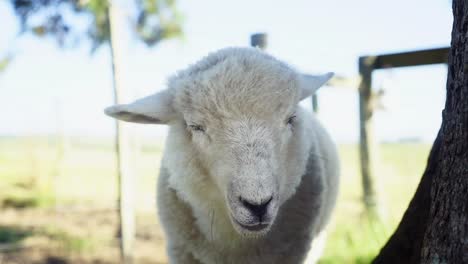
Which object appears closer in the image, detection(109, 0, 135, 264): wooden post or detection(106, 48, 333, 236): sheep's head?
detection(106, 48, 333, 236): sheep's head

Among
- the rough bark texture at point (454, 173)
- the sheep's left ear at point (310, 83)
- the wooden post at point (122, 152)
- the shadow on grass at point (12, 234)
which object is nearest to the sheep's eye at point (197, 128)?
the sheep's left ear at point (310, 83)

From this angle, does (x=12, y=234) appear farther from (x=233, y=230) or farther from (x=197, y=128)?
(x=197, y=128)

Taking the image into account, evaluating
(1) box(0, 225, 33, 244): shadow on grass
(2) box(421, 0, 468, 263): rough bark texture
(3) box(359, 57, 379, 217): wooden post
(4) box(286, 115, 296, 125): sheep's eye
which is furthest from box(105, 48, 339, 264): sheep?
(1) box(0, 225, 33, 244): shadow on grass

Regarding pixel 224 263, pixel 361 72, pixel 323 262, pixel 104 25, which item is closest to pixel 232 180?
pixel 224 263

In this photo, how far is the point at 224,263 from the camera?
2.68 meters

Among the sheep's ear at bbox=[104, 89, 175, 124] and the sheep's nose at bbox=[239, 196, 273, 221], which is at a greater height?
the sheep's ear at bbox=[104, 89, 175, 124]

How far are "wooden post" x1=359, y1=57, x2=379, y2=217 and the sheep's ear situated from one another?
3.73 metres

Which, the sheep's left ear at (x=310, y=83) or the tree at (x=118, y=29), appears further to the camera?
the tree at (x=118, y=29)

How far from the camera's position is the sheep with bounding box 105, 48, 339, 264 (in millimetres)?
2139

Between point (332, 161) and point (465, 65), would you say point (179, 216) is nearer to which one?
point (332, 161)

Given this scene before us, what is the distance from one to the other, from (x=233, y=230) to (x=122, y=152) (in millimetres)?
3739

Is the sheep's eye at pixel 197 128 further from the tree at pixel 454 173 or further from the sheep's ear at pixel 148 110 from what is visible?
the tree at pixel 454 173

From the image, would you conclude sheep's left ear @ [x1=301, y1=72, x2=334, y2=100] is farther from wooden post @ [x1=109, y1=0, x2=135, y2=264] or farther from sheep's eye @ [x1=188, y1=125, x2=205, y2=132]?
wooden post @ [x1=109, y1=0, x2=135, y2=264]

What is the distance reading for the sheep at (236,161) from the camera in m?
2.14
